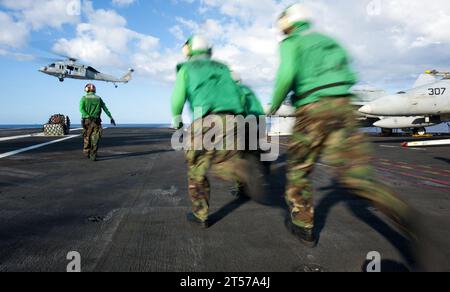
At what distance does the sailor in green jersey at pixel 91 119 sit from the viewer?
7.07 metres

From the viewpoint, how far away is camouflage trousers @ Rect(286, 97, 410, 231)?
1894mm

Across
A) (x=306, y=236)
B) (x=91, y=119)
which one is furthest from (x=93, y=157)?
(x=306, y=236)

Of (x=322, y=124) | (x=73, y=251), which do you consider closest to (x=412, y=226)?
(x=322, y=124)

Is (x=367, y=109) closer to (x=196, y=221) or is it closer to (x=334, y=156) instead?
(x=334, y=156)

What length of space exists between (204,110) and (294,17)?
1.13 meters

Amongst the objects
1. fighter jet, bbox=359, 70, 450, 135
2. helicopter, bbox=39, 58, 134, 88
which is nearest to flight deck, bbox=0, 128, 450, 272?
fighter jet, bbox=359, 70, 450, 135

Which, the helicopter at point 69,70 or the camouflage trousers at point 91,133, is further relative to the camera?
the helicopter at point 69,70

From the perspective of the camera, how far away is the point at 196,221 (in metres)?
2.74

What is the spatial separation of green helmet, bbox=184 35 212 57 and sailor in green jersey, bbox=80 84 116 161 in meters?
5.30

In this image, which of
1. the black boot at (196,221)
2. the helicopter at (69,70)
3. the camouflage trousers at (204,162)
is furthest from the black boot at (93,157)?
the helicopter at (69,70)

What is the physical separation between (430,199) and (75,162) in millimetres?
7135

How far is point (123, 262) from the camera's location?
6.30 feet

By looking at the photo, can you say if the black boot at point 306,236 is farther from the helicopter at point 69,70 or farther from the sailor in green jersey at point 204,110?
the helicopter at point 69,70
